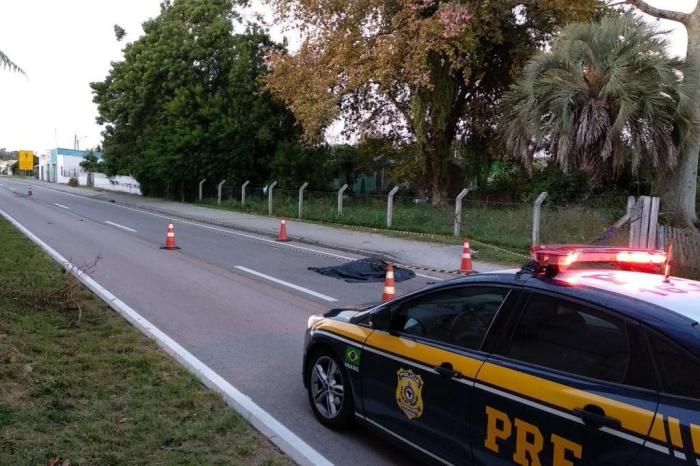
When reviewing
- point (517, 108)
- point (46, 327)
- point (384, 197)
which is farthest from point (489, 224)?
point (46, 327)

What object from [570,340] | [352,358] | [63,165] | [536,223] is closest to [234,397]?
[352,358]

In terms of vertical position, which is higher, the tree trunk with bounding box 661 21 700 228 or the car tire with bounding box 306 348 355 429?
the tree trunk with bounding box 661 21 700 228

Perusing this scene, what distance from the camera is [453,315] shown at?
3.87 meters

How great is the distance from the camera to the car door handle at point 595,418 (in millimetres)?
2691

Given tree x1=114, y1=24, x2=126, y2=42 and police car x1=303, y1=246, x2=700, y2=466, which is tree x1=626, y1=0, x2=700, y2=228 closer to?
police car x1=303, y1=246, x2=700, y2=466

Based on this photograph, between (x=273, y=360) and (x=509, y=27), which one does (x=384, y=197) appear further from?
(x=273, y=360)

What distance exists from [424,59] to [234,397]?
1587 centimetres

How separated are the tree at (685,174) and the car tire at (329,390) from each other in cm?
1395

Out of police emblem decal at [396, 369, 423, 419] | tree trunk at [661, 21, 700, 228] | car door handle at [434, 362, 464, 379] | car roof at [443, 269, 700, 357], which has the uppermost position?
tree trunk at [661, 21, 700, 228]

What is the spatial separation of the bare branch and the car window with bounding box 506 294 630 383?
15787 mm

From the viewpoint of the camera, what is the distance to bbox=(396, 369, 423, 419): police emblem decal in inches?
148

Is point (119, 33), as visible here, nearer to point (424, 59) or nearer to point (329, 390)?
point (424, 59)

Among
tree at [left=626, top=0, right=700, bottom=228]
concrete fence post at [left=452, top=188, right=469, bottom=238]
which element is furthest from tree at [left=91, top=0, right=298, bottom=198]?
tree at [left=626, top=0, right=700, bottom=228]

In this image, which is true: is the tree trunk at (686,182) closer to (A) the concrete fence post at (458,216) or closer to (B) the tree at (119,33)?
(A) the concrete fence post at (458,216)
